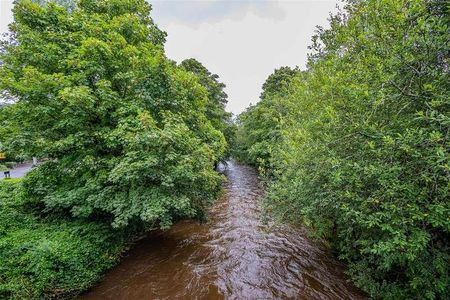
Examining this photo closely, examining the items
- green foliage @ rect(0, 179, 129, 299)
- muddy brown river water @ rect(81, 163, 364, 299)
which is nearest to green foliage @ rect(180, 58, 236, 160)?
muddy brown river water @ rect(81, 163, 364, 299)

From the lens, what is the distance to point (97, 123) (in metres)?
7.60

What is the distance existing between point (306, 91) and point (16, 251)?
9.51 metres

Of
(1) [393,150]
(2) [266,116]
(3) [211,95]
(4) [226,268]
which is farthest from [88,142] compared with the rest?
(3) [211,95]

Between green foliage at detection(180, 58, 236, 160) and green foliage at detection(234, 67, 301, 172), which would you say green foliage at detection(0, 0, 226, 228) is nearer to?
green foliage at detection(180, 58, 236, 160)

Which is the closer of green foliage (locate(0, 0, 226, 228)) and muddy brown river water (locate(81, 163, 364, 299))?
muddy brown river water (locate(81, 163, 364, 299))

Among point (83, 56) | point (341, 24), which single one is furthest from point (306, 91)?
point (83, 56)

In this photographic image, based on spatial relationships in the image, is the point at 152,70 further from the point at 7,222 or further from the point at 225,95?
the point at 225,95

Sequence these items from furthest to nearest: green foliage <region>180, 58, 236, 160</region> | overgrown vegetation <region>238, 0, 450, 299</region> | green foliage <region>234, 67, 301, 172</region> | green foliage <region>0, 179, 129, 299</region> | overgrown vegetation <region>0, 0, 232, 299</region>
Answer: green foliage <region>234, 67, 301, 172</region> < green foliage <region>180, 58, 236, 160</region> < overgrown vegetation <region>0, 0, 232, 299</region> < green foliage <region>0, 179, 129, 299</region> < overgrown vegetation <region>238, 0, 450, 299</region>

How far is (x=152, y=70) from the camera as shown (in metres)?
7.62

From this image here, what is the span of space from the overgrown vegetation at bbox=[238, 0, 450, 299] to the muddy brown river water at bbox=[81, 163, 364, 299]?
1434mm

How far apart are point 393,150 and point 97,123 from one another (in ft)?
26.6

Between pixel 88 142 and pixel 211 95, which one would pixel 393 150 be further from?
pixel 211 95

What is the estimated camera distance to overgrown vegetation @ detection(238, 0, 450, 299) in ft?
10.6

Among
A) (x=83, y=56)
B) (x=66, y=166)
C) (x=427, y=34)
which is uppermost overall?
(x=83, y=56)
